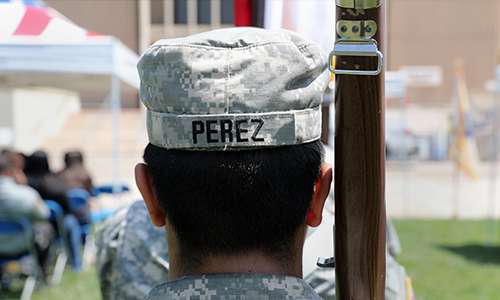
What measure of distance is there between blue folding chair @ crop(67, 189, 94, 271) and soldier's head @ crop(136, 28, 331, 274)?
192 inches

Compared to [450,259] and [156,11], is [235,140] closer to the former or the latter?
[450,259]

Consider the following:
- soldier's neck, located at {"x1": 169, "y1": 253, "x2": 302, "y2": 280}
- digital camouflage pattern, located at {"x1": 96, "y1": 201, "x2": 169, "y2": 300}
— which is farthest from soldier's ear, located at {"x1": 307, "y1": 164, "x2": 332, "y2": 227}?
digital camouflage pattern, located at {"x1": 96, "y1": 201, "x2": 169, "y2": 300}

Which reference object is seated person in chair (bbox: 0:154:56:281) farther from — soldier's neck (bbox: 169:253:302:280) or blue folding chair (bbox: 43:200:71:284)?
soldier's neck (bbox: 169:253:302:280)

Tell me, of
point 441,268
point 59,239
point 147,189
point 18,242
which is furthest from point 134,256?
point 441,268

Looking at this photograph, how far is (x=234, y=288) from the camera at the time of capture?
829 millimetres

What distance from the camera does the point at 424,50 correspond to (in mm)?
27016

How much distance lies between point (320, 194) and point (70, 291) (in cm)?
426

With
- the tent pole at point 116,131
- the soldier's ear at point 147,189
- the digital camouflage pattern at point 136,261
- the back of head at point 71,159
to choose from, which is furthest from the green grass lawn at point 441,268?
the soldier's ear at point 147,189

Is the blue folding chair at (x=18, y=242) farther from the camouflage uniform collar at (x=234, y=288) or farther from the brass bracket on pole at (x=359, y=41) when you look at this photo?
the brass bracket on pole at (x=359, y=41)

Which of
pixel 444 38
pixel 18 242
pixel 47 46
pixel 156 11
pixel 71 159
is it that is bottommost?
pixel 18 242

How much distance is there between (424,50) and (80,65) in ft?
83.8

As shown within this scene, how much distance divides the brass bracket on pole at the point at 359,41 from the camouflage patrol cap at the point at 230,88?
0.10 m

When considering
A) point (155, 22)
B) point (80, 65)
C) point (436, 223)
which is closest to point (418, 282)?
point (436, 223)

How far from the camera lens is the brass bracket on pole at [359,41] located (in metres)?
0.76
